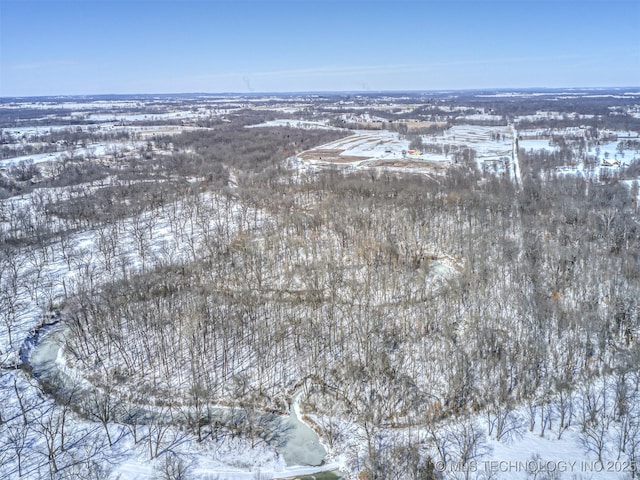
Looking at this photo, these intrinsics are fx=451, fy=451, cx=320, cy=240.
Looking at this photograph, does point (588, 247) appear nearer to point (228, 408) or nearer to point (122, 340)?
point (228, 408)

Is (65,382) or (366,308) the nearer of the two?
(65,382)

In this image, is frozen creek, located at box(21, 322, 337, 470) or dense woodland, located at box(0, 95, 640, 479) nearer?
frozen creek, located at box(21, 322, 337, 470)

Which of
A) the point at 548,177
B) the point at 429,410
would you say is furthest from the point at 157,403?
the point at 548,177

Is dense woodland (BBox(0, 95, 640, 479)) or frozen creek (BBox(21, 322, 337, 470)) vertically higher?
dense woodland (BBox(0, 95, 640, 479))

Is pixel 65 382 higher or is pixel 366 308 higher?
pixel 366 308

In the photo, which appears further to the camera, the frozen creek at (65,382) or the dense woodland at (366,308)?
the dense woodland at (366,308)

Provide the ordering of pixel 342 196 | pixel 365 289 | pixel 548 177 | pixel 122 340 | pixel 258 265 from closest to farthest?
pixel 122 340 → pixel 365 289 → pixel 258 265 → pixel 342 196 → pixel 548 177

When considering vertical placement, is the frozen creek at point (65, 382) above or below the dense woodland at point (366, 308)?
below

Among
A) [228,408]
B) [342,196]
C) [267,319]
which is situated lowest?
[228,408]
